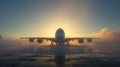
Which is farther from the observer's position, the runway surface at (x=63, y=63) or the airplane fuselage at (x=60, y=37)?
the airplane fuselage at (x=60, y=37)

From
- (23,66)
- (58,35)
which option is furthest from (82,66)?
→ (58,35)

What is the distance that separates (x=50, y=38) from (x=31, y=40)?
970 centimetres

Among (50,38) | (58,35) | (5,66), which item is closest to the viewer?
(5,66)

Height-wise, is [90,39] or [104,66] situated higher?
[90,39]

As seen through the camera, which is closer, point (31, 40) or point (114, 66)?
point (114, 66)

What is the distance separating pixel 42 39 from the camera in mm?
88500

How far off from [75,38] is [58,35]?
32.4 feet

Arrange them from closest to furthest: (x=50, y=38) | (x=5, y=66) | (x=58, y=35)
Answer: (x=5, y=66) → (x=58, y=35) → (x=50, y=38)

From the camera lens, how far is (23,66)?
3472 centimetres

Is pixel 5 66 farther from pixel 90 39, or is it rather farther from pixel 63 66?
pixel 90 39

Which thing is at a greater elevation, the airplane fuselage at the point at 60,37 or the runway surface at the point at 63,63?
the airplane fuselage at the point at 60,37

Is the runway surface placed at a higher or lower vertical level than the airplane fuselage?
lower

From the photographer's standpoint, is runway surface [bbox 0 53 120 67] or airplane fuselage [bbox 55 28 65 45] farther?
airplane fuselage [bbox 55 28 65 45]

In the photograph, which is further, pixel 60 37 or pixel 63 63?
pixel 60 37
